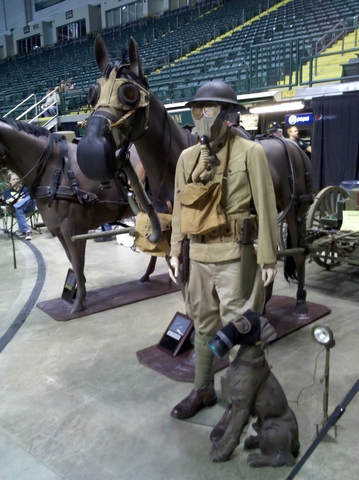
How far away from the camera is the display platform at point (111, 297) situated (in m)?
4.48

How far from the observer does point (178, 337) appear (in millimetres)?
3430

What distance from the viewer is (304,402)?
2750mm

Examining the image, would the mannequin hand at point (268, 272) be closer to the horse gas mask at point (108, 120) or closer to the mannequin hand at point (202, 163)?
the mannequin hand at point (202, 163)

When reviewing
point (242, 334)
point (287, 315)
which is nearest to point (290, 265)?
point (287, 315)

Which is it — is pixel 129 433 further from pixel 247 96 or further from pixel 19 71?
pixel 19 71

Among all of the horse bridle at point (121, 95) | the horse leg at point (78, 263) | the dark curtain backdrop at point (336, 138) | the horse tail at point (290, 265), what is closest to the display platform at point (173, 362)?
the horse leg at point (78, 263)

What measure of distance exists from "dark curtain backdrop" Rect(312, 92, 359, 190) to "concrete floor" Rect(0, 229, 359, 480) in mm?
3640

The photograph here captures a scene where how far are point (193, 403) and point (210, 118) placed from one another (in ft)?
5.72

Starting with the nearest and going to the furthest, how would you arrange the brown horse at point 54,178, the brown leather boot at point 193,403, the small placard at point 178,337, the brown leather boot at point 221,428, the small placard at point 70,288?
1. the brown leather boot at point 221,428
2. the brown leather boot at point 193,403
3. the small placard at point 178,337
4. the brown horse at point 54,178
5. the small placard at point 70,288

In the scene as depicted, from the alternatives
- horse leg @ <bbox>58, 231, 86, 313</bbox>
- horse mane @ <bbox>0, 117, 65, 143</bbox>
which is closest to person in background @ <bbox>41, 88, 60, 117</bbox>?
horse mane @ <bbox>0, 117, 65, 143</bbox>

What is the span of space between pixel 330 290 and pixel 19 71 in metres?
27.0

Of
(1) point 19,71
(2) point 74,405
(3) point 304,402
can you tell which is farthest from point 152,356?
(1) point 19,71

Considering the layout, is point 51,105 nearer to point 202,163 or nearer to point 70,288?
point 70,288

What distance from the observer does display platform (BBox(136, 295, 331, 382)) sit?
318cm
